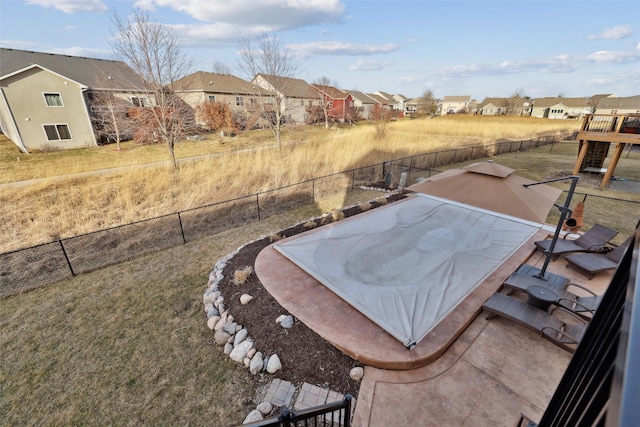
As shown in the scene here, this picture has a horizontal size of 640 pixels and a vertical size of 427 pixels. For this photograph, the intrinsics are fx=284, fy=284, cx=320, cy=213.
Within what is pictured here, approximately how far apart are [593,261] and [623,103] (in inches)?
2435

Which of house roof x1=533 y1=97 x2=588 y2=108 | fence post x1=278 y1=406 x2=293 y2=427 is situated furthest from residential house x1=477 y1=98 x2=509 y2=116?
fence post x1=278 y1=406 x2=293 y2=427

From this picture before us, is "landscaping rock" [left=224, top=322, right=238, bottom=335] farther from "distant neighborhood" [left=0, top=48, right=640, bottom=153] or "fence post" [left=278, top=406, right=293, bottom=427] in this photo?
"distant neighborhood" [left=0, top=48, right=640, bottom=153]

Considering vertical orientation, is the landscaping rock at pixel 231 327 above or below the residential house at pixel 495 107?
below

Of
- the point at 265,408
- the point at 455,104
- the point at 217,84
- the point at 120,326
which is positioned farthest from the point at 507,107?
the point at 120,326

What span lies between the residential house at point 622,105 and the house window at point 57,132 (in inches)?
2737

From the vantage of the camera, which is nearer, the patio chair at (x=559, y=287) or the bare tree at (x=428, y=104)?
the patio chair at (x=559, y=287)

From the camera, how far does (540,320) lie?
169 inches

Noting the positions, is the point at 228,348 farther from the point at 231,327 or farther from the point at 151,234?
the point at 151,234

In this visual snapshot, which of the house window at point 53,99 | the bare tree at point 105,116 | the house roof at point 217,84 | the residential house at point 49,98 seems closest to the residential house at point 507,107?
the house roof at point 217,84

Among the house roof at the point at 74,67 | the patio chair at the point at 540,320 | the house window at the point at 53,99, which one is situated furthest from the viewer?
the house window at the point at 53,99

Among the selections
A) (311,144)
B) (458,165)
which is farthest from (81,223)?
(458,165)

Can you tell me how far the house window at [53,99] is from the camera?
18547 mm

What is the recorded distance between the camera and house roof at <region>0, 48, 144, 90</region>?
60.0ft

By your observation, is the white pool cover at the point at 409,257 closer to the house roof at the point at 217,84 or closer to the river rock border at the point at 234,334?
the river rock border at the point at 234,334
